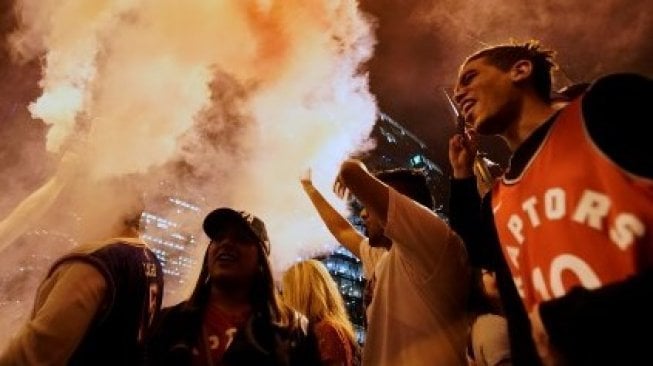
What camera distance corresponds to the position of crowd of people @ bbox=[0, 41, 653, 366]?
5.54ft

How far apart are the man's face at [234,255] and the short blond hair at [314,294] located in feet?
3.71

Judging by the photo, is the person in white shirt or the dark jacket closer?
the person in white shirt

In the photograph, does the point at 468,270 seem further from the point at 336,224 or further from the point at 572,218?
the point at 336,224

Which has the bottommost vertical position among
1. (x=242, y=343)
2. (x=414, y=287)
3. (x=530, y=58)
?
(x=242, y=343)

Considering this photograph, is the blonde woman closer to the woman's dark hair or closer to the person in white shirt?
the person in white shirt

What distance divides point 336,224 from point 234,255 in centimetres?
161

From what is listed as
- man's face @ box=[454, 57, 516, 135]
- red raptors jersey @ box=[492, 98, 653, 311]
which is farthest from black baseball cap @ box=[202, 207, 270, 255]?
red raptors jersey @ box=[492, 98, 653, 311]

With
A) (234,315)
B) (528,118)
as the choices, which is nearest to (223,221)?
(234,315)

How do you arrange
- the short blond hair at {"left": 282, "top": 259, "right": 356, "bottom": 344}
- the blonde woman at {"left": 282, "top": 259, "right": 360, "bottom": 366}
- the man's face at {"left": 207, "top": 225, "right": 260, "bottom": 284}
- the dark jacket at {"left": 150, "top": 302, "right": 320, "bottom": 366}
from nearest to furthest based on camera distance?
1. the dark jacket at {"left": 150, "top": 302, "right": 320, "bottom": 366}
2. the man's face at {"left": 207, "top": 225, "right": 260, "bottom": 284}
3. the blonde woman at {"left": 282, "top": 259, "right": 360, "bottom": 366}
4. the short blond hair at {"left": 282, "top": 259, "right": 356, "bottom": 344}

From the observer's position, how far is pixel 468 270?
3.09m

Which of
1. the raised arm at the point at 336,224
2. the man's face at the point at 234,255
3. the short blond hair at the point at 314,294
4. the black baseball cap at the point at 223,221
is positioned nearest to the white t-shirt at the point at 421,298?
the man's face at the point at 234,255

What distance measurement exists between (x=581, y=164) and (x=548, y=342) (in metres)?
0.66

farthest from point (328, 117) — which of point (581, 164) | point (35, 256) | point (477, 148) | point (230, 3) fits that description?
point (35, 256)

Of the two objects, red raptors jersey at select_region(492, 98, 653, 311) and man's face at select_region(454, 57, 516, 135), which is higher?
man's face at select_region(454, 57, 516, 135)
